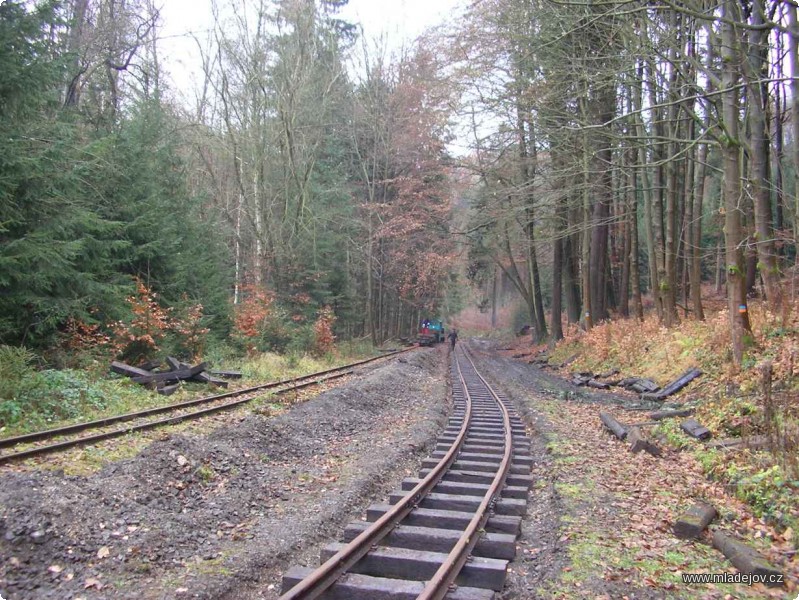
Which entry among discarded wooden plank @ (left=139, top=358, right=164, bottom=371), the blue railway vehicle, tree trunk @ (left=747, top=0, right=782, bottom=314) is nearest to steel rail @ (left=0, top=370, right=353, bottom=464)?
discarded wooden plank @ (left=139, top=358, right=164, bottom=371)

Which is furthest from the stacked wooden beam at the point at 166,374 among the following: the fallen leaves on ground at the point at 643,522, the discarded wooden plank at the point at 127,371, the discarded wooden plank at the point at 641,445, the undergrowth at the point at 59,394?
the discarded wooden plank at the point at 641,445

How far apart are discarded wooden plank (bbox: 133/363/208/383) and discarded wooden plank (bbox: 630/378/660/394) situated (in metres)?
10.9

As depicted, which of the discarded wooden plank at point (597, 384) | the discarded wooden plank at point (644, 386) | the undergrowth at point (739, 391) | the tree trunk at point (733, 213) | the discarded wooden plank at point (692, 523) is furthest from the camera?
the discarded wooden plank at point (597, 384)

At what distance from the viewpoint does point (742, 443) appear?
7609 millimetres

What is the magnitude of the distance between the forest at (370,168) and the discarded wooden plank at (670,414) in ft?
7.13

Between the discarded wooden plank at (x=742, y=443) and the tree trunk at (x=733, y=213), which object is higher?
the tree trunk at (x=733, y=213)

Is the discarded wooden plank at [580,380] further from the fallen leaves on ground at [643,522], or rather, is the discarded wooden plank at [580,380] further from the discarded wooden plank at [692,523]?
the discarded wooden plank at [692,523]

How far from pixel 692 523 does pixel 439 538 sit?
97.3 inches

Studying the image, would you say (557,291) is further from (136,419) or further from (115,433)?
(115,433)

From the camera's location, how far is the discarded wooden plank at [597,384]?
16.7 meters

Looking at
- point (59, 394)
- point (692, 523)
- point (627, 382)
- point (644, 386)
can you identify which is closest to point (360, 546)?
point (692, 523)

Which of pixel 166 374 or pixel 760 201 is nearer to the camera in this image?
pixel 760 201

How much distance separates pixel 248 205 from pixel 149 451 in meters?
21.7

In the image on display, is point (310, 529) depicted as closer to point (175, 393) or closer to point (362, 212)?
point (175, 393)
